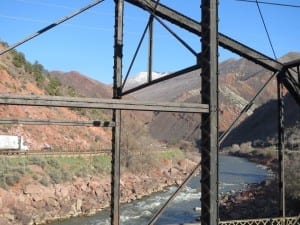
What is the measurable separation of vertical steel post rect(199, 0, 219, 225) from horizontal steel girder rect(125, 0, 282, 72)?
2500mm

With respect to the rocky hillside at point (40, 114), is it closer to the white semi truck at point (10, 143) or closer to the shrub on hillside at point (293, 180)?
the white semi truck at point (10, 143)

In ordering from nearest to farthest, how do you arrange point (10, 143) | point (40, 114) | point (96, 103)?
point (96, 103) → point (10, 143) → point (40, 114)

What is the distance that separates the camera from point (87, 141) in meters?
54.7

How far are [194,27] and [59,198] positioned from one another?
25441 millimetres

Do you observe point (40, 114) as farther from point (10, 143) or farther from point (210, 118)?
point (210, 118)

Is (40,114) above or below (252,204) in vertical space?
above

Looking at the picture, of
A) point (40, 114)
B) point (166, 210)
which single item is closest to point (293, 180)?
point (166, 210)

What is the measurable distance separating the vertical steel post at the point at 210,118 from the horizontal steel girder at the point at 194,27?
8.20 ft

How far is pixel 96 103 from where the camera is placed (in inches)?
281

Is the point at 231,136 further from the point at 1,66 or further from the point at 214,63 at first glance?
the point at 214,63

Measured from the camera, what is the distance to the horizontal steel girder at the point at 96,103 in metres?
6.77

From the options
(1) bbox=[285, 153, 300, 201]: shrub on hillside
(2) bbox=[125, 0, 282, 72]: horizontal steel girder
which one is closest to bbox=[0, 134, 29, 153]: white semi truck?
(1) bbox=[285, 153, 300, 201]: shrub on hillside

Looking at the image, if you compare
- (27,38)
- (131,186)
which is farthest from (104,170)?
(27,38)

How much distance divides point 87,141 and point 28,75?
40.1 ft
